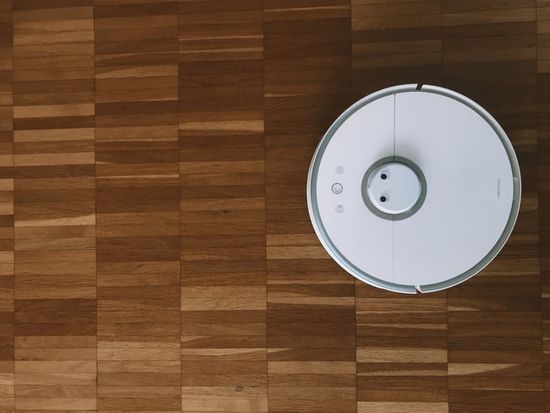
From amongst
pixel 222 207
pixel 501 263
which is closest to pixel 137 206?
pixel 222 207

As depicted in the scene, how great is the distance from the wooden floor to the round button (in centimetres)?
24

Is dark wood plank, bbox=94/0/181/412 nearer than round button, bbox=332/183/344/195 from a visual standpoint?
No

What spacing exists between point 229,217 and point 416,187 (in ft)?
1.69

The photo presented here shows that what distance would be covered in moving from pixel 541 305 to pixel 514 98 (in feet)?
1.71

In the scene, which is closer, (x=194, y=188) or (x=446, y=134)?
(x=446, y=134)

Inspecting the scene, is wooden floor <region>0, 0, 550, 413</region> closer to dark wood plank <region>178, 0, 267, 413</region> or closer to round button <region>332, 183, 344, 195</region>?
dark wood plank <region>178, 0, 267, 413</region>

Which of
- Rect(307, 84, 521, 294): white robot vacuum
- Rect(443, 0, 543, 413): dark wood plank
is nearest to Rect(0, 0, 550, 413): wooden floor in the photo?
Rect(443, 0, 543, 413): dark wood plank

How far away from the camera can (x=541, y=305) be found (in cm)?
144

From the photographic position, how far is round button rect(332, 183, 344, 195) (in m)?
1.25

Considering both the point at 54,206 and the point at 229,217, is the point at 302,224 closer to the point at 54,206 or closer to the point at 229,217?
the point at 229,217

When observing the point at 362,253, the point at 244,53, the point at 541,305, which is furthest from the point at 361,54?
the point at 541,305

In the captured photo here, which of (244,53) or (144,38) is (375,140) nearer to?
(244,53)

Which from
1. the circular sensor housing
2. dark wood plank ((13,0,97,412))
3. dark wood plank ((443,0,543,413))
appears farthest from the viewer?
dark wood plank ((13,0,97,412))

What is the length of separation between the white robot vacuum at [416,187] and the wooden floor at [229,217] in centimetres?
24
